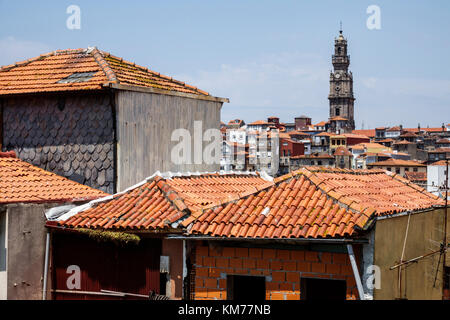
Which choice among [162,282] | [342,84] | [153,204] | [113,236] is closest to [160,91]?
[153,204]

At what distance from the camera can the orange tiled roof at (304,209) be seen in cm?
934

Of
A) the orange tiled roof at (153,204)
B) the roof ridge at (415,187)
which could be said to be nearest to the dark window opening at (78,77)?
the orange tiled roof at (153,204)

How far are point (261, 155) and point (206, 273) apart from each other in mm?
96510

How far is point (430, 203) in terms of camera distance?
11953mm

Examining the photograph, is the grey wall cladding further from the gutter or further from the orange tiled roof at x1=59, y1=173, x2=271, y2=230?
the gutter

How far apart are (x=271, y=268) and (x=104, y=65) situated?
673 cm

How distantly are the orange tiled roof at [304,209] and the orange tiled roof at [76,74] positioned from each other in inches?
174

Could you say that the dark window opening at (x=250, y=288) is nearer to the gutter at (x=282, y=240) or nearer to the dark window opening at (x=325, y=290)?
the dark window opening at (x=325, y=290)

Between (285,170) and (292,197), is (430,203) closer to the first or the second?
(292,197)

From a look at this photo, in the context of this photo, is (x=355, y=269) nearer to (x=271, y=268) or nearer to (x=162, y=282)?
(x=271, y=268)

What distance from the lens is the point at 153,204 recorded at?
11617 millimetres

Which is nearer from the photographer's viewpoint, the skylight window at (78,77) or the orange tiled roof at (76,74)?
the orange tiled roof at (76,74)

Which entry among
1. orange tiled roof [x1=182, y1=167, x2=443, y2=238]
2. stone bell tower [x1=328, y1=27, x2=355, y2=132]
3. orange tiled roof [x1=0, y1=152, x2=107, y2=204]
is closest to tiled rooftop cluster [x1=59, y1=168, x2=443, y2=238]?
orange tiled roof [x1=182, y1=167, x2=443, y2=238]
